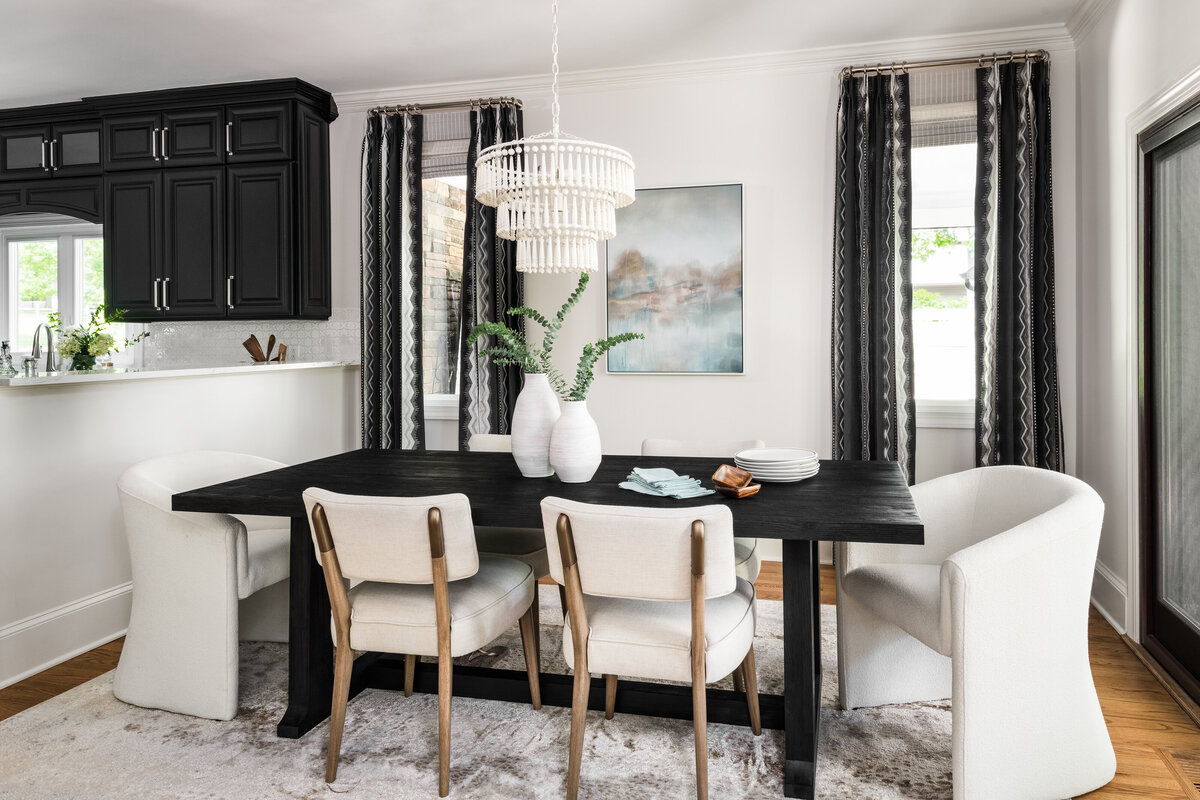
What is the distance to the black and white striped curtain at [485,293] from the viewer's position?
4.59 m

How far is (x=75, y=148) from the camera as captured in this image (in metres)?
4.98

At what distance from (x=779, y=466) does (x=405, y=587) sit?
3.86ft

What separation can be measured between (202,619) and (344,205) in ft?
10.1

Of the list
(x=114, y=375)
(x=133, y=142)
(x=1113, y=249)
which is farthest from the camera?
(x=133, y=142)

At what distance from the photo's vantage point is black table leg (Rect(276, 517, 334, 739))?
2.50 metres

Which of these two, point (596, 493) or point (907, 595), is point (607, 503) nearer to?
point (596, 493)

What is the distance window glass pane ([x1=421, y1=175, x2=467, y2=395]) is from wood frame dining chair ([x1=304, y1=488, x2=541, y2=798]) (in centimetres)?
266

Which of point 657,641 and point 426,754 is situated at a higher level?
point 657,641

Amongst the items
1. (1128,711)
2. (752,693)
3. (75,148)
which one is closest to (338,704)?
(752,693)

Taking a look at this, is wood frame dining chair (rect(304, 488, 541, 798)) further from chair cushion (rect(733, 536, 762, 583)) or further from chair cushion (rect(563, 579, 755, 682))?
chair cushion (rect(733, 536, 762, 583))

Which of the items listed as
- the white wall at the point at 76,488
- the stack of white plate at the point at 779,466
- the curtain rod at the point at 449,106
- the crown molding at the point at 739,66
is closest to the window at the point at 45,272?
the crown molding at the point at 739,66

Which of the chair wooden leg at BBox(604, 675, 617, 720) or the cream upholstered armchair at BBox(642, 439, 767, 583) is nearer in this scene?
the chair wooden leg at BBox(604, 675, 617, 720)

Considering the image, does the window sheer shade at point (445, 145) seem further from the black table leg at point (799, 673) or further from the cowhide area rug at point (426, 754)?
the black table leg at point (799, 673)

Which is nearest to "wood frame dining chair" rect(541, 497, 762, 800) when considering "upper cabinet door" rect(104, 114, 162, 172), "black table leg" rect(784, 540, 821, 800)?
"black table leg" rect(784, 540, 821, 800)
